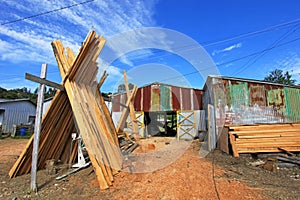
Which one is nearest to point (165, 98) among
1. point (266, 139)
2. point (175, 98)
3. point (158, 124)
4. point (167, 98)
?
point (167, 98)

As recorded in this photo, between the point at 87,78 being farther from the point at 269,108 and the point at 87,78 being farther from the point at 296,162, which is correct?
the point at 269,108

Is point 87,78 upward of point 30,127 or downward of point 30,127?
upward

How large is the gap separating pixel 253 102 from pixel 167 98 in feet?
23.1

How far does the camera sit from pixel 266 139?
6469mm

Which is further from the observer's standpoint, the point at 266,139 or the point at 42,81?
the point at 266,139

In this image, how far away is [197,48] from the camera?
734 cm

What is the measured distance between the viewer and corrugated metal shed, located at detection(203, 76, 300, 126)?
9.35 m

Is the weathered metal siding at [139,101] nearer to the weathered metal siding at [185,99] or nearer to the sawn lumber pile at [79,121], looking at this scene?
the weathered metal siding at [185,99]

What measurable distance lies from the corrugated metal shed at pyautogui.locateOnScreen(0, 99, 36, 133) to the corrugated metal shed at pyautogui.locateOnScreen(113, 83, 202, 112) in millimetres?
11429

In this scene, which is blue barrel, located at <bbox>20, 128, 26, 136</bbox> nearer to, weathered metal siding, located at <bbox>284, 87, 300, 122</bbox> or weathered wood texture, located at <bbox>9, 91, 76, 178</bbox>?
weathered wood texture, located at <bbox>9, 91, 76, 178</bbox>

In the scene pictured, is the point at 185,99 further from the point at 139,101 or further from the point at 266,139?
the point at 266,139

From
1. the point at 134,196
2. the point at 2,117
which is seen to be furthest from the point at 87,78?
the point at 2,117

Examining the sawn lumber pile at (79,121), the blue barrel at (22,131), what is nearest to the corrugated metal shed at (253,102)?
the sawn lumber pile at (79,121)

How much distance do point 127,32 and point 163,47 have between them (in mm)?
1539
